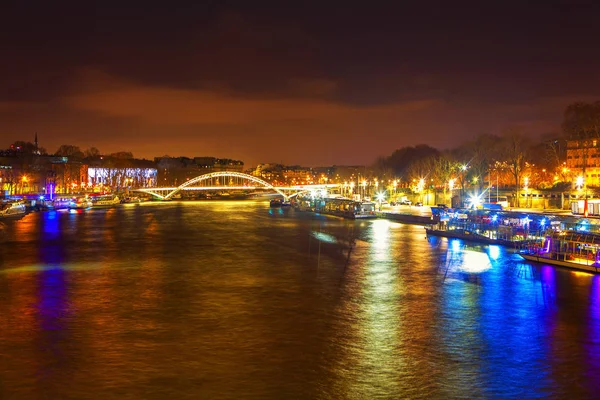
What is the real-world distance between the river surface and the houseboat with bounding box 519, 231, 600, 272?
0.59m

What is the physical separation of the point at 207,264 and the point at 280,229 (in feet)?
51.0

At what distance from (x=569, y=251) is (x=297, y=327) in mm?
10079

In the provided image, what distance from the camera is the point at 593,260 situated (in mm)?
17031

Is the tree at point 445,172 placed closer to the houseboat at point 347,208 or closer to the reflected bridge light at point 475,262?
the houseboat at point 347,208

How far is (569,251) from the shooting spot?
1786 cm

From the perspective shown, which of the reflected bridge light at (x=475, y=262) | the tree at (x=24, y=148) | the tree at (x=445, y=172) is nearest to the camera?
the reflected bridge light at (x=475, y=262)

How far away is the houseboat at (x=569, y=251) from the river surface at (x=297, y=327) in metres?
0.59

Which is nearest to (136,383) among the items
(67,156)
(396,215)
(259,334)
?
(259,334)

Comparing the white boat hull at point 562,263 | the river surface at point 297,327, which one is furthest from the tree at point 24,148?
the white boat hull at point 562,263

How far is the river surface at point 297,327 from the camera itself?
27.3ft

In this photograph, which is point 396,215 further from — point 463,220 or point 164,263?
point 164,263

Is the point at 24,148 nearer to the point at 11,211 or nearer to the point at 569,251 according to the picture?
the point at 11,211

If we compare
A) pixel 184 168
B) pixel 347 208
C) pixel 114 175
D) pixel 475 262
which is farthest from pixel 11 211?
pixel 184 168

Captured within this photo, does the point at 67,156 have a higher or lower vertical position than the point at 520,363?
higher
